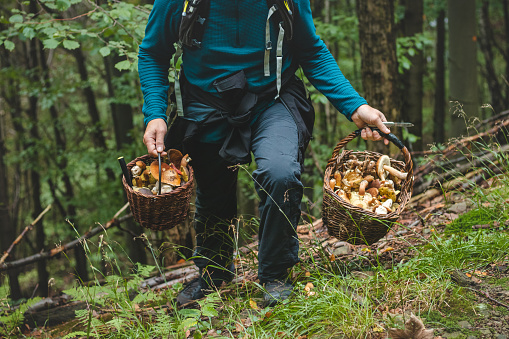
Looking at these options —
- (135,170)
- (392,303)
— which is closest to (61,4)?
(135,170)

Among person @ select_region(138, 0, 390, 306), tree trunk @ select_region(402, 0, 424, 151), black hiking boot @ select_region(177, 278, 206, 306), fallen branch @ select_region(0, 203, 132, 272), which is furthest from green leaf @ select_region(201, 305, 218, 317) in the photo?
tree trunk @ select_region(402, 0, 424, 151)

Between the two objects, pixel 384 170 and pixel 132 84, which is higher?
pixel 132 84

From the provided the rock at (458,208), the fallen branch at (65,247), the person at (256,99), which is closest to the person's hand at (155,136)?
the person at (256,99)

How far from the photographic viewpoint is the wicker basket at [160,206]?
2.60m

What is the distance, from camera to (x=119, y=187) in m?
9.20

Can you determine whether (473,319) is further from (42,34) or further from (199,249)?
(42,34)

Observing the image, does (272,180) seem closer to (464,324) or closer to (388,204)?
(388,204)

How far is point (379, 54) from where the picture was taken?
5145mm

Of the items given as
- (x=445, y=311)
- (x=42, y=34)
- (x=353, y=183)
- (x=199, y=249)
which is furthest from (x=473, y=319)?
(x=42, y=34)

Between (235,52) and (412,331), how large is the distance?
188 cm

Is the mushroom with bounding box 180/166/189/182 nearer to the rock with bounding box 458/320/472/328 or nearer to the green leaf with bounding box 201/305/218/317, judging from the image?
the green leaf with bounding box 201/305/218/317

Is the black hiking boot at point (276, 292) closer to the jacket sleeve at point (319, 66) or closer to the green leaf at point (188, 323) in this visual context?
the green leaf at point (188, 323)

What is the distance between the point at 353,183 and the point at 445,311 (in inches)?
40.5

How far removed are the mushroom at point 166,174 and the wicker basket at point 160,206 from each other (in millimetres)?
99
